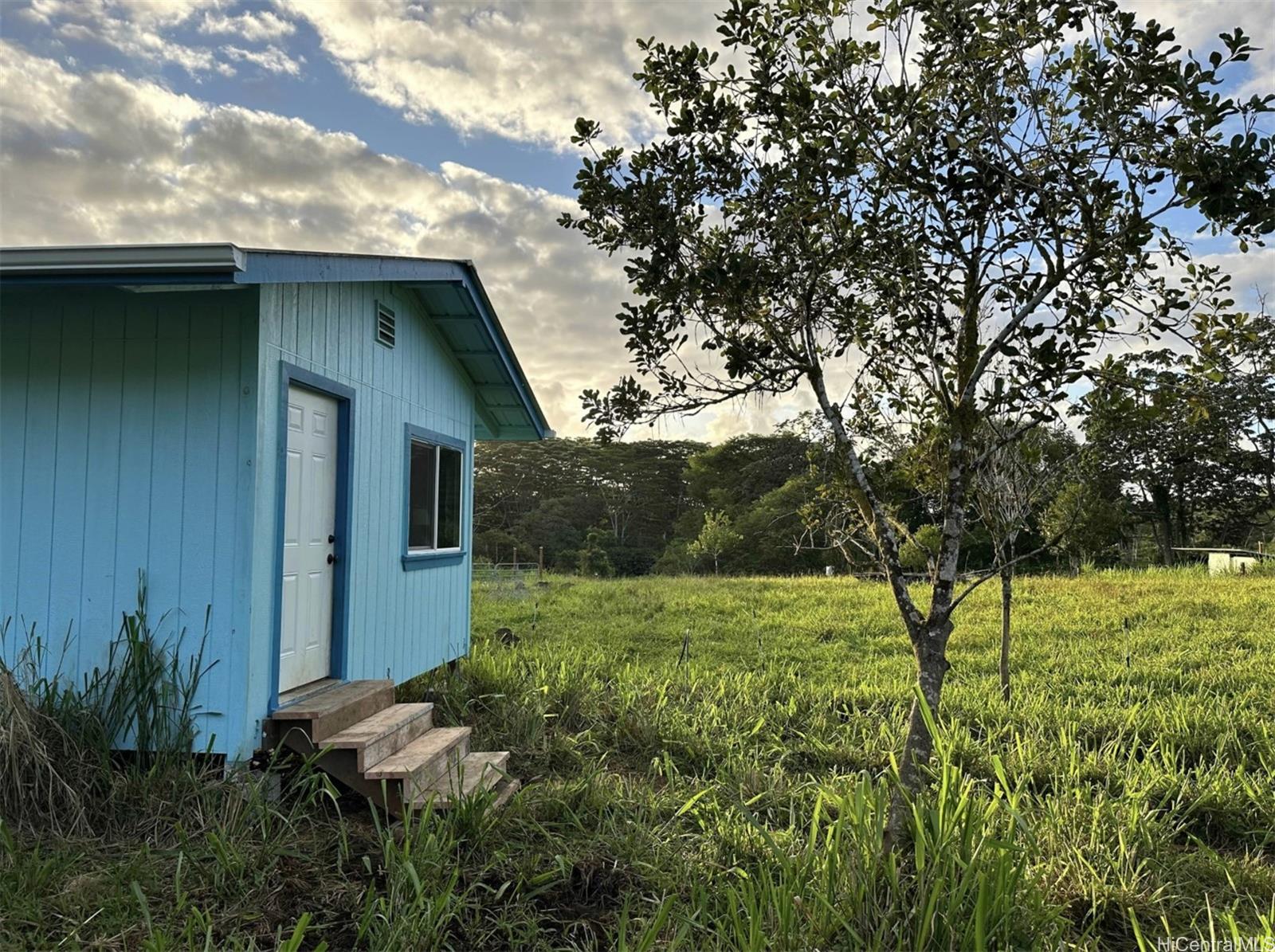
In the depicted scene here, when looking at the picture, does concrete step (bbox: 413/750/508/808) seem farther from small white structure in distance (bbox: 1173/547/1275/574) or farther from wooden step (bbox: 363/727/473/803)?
small white structure in distance (bbox: 1173/547/1275/574)

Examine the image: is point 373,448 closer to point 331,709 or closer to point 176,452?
point 176,452

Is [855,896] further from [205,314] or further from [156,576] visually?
[205,314]

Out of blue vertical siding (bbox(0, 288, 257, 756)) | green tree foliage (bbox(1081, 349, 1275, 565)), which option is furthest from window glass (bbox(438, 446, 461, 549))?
green tree foliage (bbox(1081, 349, 1275, 565))

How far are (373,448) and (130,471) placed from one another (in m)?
1.75

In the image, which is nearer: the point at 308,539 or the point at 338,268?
the point at 338,268

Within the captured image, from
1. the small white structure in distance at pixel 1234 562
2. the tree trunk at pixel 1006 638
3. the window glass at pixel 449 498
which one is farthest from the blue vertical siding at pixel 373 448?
the small white structure in distance at pixel 1234 562

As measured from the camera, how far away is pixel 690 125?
3.58 meters

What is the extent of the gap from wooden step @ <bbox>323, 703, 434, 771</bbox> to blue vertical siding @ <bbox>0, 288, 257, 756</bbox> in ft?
1.79

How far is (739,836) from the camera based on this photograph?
386cm

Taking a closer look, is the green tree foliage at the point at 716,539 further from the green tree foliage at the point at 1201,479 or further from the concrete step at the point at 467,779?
the concrete step at the point at 467,779

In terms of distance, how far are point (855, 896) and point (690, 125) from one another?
129 inches

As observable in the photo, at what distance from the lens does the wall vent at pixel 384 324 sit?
607 centimetres

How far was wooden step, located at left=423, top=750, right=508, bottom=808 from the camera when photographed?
424cm

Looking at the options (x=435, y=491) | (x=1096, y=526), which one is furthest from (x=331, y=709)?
(x=1096, y=526)
